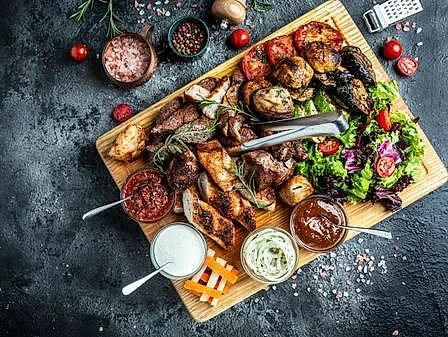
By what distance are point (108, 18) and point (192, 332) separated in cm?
308

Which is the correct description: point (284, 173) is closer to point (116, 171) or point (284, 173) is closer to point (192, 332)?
point (116, 171)

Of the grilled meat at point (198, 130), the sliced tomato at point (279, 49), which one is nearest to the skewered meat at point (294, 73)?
the sliced tomato at point (279, 49)

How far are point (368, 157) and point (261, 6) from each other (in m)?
1.82

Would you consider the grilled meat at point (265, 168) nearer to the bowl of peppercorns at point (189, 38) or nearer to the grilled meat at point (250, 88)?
the grilled meat at point (250, 88)

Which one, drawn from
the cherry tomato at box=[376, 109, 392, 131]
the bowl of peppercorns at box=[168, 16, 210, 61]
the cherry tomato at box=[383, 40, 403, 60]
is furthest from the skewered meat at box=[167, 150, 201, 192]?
the cherry tomato at box=[383, 40, 403, 60]

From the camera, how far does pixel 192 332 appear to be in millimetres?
5879

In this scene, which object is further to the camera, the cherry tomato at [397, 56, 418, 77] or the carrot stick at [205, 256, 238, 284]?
the cherry tomato at [397, 56, 418, 77]

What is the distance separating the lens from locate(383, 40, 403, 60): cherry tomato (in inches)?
229

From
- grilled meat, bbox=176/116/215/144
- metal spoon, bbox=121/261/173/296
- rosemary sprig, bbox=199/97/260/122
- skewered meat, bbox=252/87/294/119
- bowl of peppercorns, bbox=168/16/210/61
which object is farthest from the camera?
bowl of peppercorns, bbox=168/16/210/61

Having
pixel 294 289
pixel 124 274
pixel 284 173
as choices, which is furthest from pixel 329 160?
pixel 124 274

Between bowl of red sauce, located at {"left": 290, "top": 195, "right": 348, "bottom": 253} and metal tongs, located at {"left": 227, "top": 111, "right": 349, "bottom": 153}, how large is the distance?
2.15 ft

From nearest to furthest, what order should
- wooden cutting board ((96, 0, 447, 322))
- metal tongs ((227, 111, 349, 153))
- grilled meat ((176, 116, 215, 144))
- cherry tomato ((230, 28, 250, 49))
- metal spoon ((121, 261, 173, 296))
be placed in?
metal tongs ((227, 111, 349, 153)) → metal spoon ((121, 261, 173, 296)) → grilled meat ((176, 116, 215, 144)) → wooden cutting board ((96, 0, 447, 322)) → cherry tomato ((230, 28, 250, 49))

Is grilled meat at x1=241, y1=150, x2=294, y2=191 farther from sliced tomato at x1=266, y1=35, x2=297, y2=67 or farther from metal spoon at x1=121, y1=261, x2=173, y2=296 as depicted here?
metal spoon at x1=121, y1=261, x2=173, y2=296

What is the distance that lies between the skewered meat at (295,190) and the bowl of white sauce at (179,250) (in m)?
0.79
